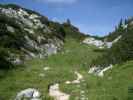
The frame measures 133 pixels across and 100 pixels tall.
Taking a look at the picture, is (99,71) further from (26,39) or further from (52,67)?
(26,39)

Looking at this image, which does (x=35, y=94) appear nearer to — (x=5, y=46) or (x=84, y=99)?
(x=84, y=99)

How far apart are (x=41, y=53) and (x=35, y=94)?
49.0 m

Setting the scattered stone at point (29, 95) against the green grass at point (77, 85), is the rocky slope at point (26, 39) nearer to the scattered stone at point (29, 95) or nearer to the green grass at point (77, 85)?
the green grass at point (77, 85)

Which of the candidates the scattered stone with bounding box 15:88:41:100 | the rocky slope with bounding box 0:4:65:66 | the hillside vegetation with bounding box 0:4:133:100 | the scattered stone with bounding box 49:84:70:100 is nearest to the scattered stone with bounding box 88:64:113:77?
the hillside vegetation with bounding box 0:4:133:100

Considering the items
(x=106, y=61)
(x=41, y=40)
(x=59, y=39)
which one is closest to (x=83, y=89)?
(x=106, y=61)

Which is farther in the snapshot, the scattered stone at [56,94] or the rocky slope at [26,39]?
the rocky slope at [26,39]

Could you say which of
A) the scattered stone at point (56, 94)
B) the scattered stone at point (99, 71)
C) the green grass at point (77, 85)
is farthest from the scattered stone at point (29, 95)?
the scattered stone at point (99, 71)

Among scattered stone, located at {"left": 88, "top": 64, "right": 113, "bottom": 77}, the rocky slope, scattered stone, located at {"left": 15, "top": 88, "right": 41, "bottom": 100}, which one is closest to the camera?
scattered stone, located at {"left": 15, "top": 88, "right": 41, "bottom": 100}

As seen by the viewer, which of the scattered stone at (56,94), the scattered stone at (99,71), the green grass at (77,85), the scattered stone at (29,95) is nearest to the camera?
the green grass at (77,85)

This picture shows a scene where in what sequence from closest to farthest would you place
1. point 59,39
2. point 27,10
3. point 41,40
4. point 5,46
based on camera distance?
point 5,46
point 41,40
point 59,39
point 27,10

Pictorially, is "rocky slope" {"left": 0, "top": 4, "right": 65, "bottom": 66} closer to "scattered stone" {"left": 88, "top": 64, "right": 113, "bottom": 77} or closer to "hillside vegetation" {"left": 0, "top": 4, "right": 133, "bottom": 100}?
"hillside vegetation" {"left": 0, "top": 4, "right": 133, "bottom": 100}

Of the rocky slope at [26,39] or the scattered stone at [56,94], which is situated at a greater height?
the rocky slope at [26,39]

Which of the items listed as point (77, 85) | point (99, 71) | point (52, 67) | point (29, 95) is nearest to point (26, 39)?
point (52, 67)

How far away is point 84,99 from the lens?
96.1 feet
